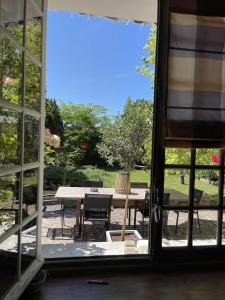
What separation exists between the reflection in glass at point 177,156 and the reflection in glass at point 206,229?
0.44 metres

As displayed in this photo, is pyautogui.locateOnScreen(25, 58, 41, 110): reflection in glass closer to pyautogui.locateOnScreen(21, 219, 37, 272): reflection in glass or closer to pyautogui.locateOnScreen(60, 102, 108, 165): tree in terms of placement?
pyautogui.locateOnScreen(21, 219, 37, 272): reflection in glass

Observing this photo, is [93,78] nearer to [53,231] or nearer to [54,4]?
[53,231]

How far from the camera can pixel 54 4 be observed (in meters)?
2.68

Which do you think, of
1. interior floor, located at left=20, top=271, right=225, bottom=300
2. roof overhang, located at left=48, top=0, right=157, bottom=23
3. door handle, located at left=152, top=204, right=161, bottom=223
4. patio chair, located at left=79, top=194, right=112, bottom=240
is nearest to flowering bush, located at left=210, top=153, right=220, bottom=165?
door handle, located at left=152, top=204, right=161, bottom=223

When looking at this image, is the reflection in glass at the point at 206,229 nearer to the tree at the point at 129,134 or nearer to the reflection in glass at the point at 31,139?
the reflection in glass at the point at 31,139

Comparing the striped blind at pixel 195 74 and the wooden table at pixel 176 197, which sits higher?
the striped blind at pixel 195 74

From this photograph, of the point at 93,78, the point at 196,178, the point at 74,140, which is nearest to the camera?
the point at 196,178

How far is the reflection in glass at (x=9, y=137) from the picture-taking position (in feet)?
5.09

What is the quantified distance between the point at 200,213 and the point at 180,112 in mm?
884

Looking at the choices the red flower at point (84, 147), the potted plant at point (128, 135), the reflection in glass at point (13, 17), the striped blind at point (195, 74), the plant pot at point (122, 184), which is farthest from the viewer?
the red flower at point (84, 147)

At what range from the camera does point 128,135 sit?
4.85 meters

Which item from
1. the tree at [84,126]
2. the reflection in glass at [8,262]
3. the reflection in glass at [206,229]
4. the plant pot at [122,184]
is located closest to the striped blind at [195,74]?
the reflection in glass at [206,229]

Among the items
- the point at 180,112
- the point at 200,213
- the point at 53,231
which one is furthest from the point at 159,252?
the point at 53,231

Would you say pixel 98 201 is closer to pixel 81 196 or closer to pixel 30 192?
pixel 81 196
